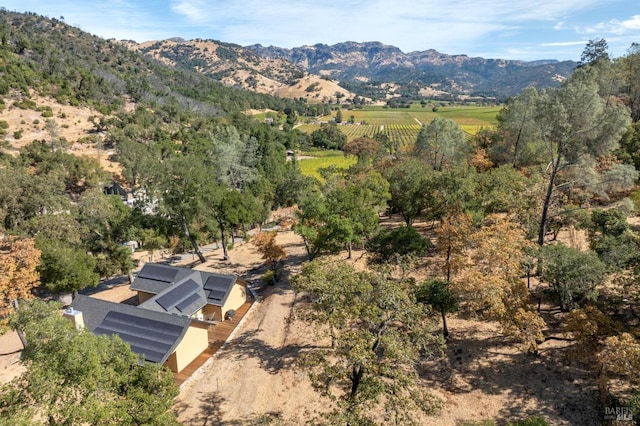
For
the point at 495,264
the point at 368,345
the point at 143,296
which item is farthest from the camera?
the point at 143,296

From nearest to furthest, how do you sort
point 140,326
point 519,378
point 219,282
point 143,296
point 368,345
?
point 368,345, point 519,378, point 140,326, point 219,282, point 143,296

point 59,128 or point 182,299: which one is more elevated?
point 59,128

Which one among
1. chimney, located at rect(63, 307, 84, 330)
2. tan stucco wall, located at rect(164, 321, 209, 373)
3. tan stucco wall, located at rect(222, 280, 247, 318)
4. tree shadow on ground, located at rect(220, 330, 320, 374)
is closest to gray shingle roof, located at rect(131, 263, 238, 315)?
tan stucco wall, located at rect(222, 280, 247, 318)

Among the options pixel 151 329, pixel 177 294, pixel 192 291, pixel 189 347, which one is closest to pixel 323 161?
pixel 192 291

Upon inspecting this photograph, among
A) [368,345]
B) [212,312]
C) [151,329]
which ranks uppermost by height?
[368,345]

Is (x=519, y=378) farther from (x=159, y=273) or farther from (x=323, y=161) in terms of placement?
(x=323, y=161)

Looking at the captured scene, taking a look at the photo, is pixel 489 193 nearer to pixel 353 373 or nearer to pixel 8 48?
pixel 353 373
